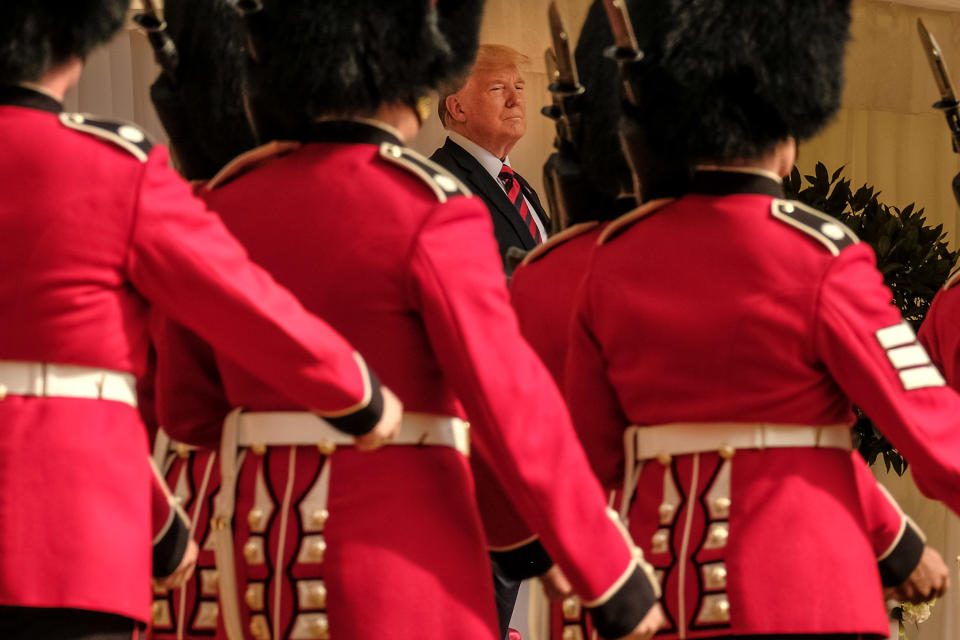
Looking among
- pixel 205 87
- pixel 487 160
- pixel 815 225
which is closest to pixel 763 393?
pixel 815 225

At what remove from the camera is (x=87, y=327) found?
5.92ft

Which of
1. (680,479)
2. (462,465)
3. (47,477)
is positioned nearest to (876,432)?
(680,479)

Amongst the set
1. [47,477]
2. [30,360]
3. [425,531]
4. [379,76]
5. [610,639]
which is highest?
[379,76]

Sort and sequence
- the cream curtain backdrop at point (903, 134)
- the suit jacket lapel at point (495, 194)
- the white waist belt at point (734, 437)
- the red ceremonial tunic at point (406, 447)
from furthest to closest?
the cream curtain backdrop at point (903, 134) < the suit jacket lapel at point (495, 194) < the white waist belt at point (734, 437) < the red ceremonial tunic at point (406, 447)

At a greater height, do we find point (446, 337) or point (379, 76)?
point (379, 76)

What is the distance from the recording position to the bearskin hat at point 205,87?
8.09 ft

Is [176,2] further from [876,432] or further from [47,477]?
[876,432]

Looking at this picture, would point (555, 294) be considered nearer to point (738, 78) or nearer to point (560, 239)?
point (560, 239)

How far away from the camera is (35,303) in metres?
1.78

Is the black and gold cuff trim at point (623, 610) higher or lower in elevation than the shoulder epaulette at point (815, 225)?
lower

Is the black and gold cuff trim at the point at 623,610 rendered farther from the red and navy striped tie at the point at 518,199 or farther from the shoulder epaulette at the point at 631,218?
the red and navy striped tie at the point at 518,199

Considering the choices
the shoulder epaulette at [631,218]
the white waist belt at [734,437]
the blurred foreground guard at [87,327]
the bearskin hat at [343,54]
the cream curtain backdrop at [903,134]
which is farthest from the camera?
the cream curtain backdrop at [903,134]

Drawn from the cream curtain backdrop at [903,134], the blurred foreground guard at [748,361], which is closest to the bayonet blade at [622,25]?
the blurred foreground guard at [748,361]

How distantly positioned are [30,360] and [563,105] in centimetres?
133
